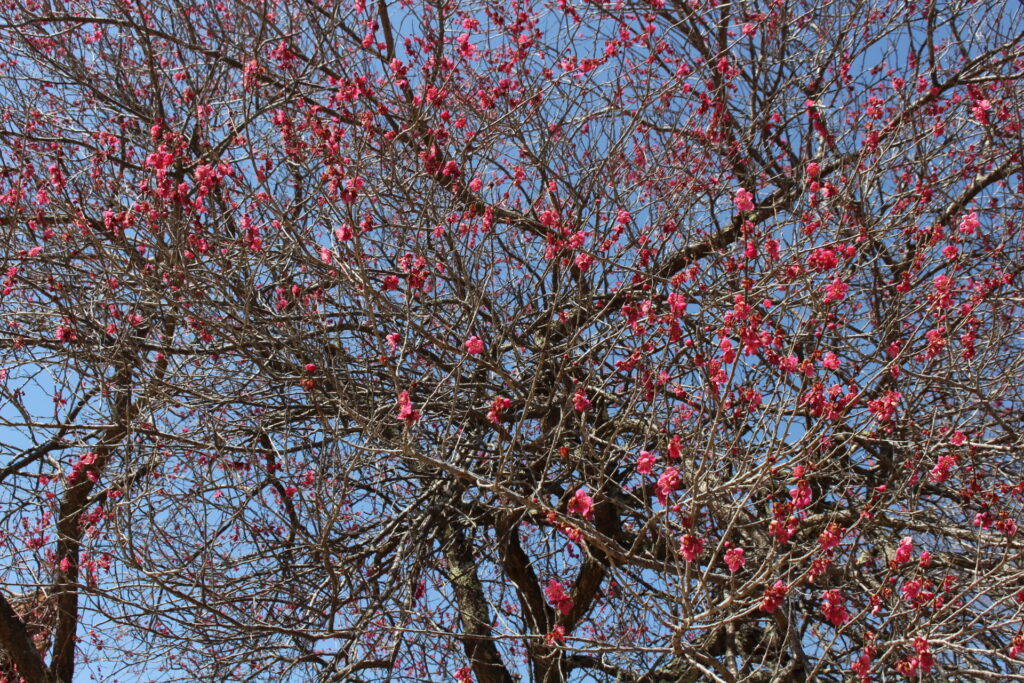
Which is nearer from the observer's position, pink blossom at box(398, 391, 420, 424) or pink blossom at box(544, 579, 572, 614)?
pink blossom at box(398, 391, 420, 424)

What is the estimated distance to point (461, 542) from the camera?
21.1 feet

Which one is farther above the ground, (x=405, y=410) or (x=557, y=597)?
(x=405, y=410)

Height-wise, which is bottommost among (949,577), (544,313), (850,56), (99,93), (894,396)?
(949,577)

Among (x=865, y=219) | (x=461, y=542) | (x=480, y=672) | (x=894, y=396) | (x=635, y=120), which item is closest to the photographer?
(x=894, y=396)

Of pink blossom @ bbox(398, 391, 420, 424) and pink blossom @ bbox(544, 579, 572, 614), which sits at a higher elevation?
pink blossom @ bbox(398, 391, 420, 424)

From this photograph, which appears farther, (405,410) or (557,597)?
(557,597)

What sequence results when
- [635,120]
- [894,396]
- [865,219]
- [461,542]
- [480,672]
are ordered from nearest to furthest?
[894,396] → [635,120] → [865,219] → [480,672] → [461,542]

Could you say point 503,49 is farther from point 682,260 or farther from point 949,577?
point 949,577

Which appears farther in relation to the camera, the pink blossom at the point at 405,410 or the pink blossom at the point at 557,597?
the pink blossom at the point at 557,597

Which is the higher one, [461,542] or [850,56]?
[850,56]

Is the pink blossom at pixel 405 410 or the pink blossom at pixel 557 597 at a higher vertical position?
the pink blossom at pixel 405 410

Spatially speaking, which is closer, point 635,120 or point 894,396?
point 894,396

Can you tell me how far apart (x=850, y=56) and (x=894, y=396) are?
3603mm

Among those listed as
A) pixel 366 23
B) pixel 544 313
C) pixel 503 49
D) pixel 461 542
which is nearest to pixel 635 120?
pixel 544 313
